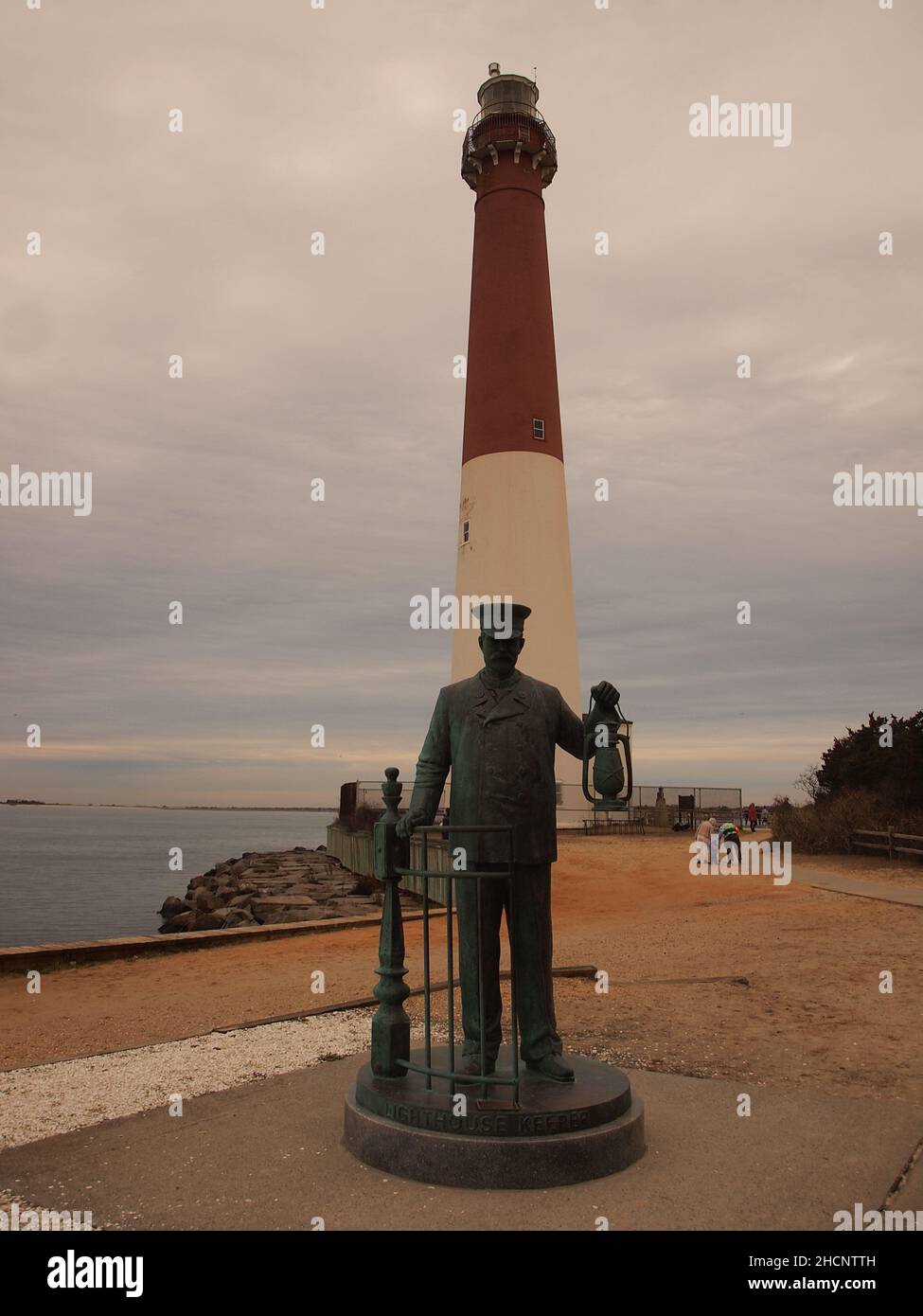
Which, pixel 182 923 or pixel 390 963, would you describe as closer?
pixel 390 963

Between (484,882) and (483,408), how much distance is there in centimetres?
2109

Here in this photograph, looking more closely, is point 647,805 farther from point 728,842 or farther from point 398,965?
point 398,965

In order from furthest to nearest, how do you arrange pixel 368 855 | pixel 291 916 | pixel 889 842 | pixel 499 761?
pixel 368 855, pixel 889 842, pixel 291 916, pixel 499 761

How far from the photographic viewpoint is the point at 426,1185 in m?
4.41

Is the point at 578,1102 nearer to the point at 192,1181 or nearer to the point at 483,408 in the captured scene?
the point at 192,1181

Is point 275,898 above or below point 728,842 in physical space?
below

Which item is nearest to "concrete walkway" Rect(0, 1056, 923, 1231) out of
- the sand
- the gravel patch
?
the gravel patch

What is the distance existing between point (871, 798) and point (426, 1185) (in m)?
21.8

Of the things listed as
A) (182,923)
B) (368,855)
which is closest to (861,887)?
(182,923)

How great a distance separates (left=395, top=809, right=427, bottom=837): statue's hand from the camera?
5180 mm

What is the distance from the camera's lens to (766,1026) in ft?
25.7

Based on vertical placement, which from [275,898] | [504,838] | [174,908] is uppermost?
[504,838]

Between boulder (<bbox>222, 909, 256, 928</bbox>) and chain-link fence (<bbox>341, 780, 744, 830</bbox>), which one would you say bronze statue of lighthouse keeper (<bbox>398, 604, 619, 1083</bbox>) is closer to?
boulder (<bbox>222, 909, 256, 928</bbox>)

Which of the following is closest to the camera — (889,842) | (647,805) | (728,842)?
(889,842)
